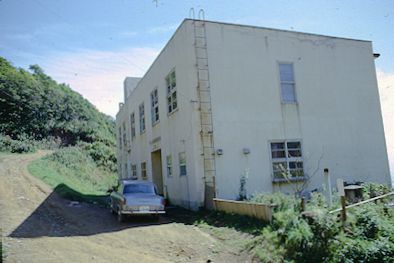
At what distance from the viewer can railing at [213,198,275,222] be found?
10.9 metres

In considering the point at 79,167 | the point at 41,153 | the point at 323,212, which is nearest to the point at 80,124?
the point at 41,153

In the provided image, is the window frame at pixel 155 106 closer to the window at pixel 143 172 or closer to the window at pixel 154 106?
the window at pixel 154 106

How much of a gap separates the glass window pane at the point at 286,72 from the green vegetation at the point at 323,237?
808 cm

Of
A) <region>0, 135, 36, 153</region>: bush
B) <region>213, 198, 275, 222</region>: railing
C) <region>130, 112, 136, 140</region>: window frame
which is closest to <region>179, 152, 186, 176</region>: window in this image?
<region>213, 198, 275, 222</region>: railing

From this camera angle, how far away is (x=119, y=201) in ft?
45.9

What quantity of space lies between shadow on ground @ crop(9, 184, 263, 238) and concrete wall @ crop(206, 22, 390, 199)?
210 cm

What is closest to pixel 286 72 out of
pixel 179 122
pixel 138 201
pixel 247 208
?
pixel 179 122

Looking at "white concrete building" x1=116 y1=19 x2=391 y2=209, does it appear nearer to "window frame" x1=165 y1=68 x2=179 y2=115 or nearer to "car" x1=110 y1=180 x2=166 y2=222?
"window frame" x1=165 y1=68 x2=179 y2=115

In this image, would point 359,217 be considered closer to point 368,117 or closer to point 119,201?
point 119,201

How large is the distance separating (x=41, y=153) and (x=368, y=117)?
3881 cm

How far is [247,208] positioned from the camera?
12.0 metres

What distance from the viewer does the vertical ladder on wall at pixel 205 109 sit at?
49.0ft

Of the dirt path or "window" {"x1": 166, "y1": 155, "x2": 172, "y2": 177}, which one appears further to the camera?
"window" {"x1": 166, "y1": 155, "x2": 172, "y2": 177}

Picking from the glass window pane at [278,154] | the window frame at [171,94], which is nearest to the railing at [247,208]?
the glass window pane at [278,154]
